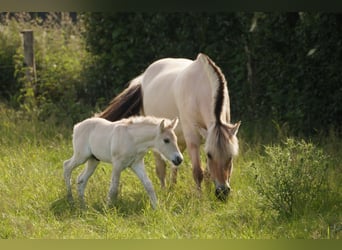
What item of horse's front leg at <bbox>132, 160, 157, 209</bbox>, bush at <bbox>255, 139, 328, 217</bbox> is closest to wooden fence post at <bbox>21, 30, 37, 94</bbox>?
horse's front leg at <bbox>132, 160, 157, 209</bbox>

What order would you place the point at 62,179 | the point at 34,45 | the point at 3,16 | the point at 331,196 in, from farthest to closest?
the point at 3,16, the point at 34,45, the point at 62,179, the point at 331,196

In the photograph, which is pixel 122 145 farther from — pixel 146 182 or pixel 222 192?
pixel 222 192

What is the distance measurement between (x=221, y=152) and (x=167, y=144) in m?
0.49

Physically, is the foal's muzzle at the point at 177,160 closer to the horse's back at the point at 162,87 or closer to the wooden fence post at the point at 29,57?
the horse's back at the point at 162,87

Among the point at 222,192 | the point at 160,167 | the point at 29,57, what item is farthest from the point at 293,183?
the point at 29,57

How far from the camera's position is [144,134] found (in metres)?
5.48

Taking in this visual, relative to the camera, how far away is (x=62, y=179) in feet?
20.4

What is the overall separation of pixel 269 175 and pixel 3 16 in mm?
9709

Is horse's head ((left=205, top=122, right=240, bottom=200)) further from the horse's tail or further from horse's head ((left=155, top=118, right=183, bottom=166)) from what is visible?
the horse's tail

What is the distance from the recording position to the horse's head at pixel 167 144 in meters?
5.29

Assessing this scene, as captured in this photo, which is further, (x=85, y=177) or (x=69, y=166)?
(x=69, y=166)
